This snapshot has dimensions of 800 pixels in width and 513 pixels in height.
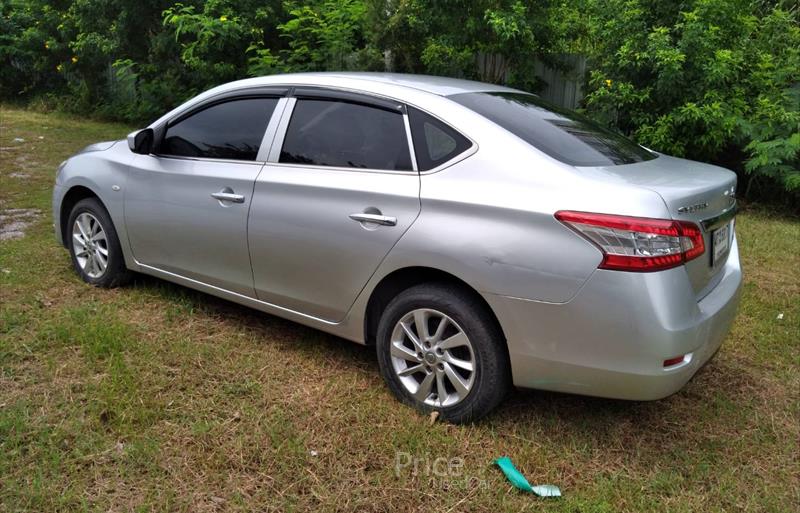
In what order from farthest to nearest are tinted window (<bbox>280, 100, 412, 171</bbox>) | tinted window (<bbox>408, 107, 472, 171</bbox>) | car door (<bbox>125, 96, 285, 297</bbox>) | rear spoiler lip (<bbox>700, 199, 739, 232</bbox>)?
car door (<bbox>125, 96, 285, 297</bbox>) → tinted window (<bbox>280, 100, 412, 171</bbox>) → tinted window (<bbox>408, 107, 472, 171</bbox>) → rear spoiler lip (<bbox>700, 199, 739, 232</bbox>)

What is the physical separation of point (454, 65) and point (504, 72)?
719 millimetres

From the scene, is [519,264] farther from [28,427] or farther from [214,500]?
[28,427]

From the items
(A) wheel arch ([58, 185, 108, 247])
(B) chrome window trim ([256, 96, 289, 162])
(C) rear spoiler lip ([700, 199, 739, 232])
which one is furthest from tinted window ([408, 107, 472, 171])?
(A) wheel arch ([58, 185, 108, 247])

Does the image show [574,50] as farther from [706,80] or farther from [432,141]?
[432,141]

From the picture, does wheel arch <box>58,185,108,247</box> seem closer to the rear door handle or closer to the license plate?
the rear door handle

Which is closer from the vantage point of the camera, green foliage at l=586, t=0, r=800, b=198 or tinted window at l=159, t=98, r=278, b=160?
tinted window at l=159, t=98, r=278, b=160

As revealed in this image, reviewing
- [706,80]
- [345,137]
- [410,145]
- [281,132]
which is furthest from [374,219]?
[706,80]

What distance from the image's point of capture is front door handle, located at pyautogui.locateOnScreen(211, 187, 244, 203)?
12.1ft

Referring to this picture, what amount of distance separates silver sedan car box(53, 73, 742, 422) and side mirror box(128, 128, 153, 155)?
13 mm

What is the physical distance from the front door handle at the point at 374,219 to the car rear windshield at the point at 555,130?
661 mm

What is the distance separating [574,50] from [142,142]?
665 cm

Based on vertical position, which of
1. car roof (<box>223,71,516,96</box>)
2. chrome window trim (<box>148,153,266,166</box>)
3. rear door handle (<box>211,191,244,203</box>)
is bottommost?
rear door handle (<box>211,191,244,203</box>)

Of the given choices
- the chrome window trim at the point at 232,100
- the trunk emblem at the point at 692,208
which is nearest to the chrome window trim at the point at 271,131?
the chrome window trim at the point at 232,100

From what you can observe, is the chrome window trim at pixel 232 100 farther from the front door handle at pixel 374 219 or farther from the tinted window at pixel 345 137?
the front door handle at pixel 374 219
